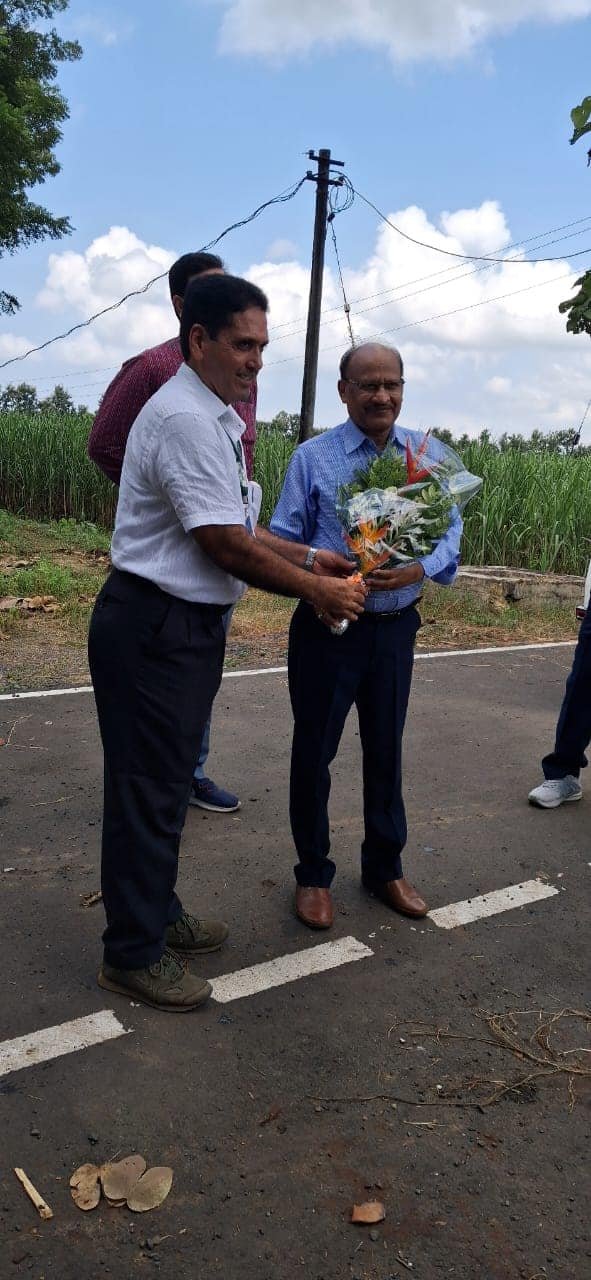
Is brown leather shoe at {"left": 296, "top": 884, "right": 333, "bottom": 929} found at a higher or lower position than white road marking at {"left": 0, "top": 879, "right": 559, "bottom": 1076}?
higher

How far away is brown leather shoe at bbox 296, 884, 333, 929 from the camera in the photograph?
3771mm

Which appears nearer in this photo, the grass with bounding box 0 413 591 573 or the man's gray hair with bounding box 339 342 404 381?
the man's gray hair with bounding box 339 342 404 381

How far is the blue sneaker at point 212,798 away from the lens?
4.95 meters

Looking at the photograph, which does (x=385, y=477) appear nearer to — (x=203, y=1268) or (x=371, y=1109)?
(x=371, y=1109)

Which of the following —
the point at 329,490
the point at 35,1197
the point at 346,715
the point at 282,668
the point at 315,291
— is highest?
the point at 315,291

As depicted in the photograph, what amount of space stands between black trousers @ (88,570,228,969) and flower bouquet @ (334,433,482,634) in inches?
22.5

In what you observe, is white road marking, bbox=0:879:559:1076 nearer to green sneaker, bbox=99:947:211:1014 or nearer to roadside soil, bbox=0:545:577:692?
green sneaker, bbox=99:947:211:1014

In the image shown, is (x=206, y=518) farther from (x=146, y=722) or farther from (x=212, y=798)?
(x=212, y=798)

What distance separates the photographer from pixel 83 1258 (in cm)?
224

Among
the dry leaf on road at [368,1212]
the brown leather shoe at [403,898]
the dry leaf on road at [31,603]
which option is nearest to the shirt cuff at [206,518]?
the dry leaf on road at [368,1212]

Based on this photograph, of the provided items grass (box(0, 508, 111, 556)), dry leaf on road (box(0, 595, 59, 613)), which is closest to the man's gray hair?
dry leaf on road (box(0, 595, 59, 613))

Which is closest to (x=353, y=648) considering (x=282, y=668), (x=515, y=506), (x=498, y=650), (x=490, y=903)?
(x=490, y=903)

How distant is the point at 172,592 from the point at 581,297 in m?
1.32

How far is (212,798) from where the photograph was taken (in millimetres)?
4961
